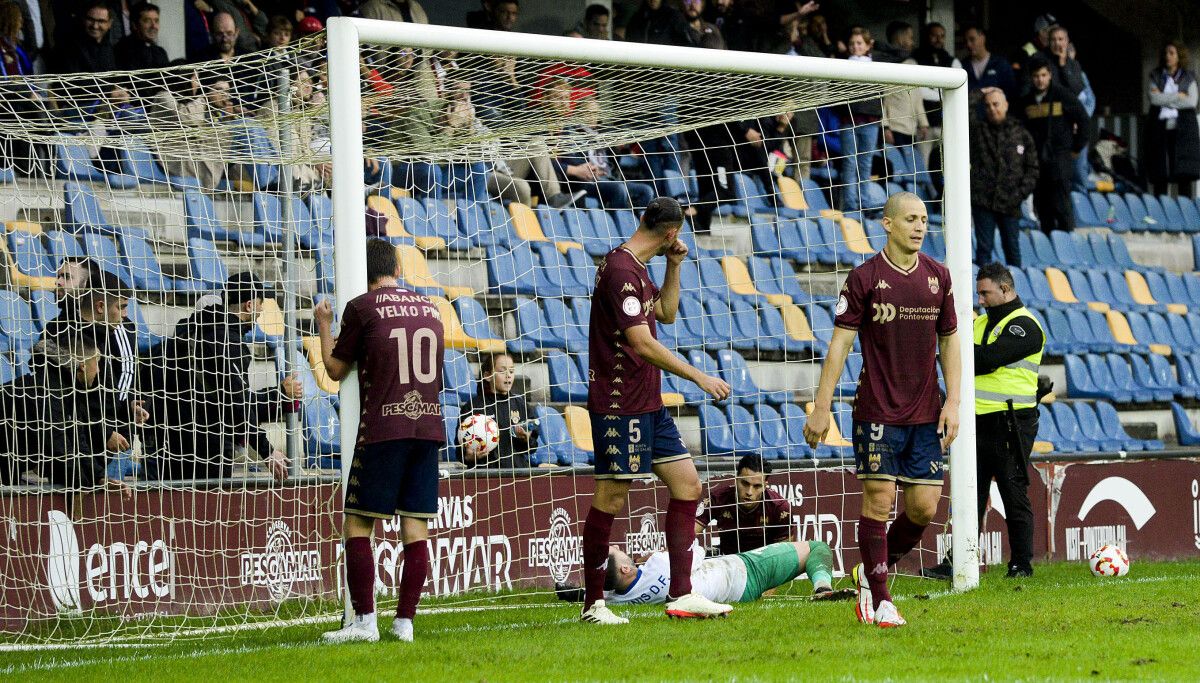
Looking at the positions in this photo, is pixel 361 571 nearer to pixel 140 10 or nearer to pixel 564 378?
pixel 564 378

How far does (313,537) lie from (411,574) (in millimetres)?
2444

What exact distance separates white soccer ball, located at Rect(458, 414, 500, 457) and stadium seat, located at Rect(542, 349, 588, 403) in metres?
1.90

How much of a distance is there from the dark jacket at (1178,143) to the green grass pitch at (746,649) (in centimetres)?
1121

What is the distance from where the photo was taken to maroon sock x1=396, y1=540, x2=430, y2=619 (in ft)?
22.4

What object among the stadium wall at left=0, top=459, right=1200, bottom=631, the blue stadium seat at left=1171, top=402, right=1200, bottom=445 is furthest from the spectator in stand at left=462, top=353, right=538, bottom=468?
the blue stadium seat at left=1171, top=402, right=1200, bottom=445

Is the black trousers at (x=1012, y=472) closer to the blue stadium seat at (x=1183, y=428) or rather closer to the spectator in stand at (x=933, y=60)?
the blue stadium seat at (x=1183, y=428)

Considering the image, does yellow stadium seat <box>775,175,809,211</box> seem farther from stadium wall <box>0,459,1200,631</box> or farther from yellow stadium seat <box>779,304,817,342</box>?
stadium wall <box>0,459,1200,631</box>

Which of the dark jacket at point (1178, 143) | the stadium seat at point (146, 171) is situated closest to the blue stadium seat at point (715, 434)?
the stadium seat at point (146, 171)

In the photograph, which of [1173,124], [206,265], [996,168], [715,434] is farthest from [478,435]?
[1173,124]

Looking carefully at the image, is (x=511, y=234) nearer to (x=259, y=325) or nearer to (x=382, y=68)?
(x=259, y=325)

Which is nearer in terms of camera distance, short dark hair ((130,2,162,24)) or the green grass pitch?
the green grass pitch

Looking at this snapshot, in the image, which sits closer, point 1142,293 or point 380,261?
point 380,261

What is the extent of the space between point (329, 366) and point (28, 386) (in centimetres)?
283

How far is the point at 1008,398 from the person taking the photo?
987 cm
